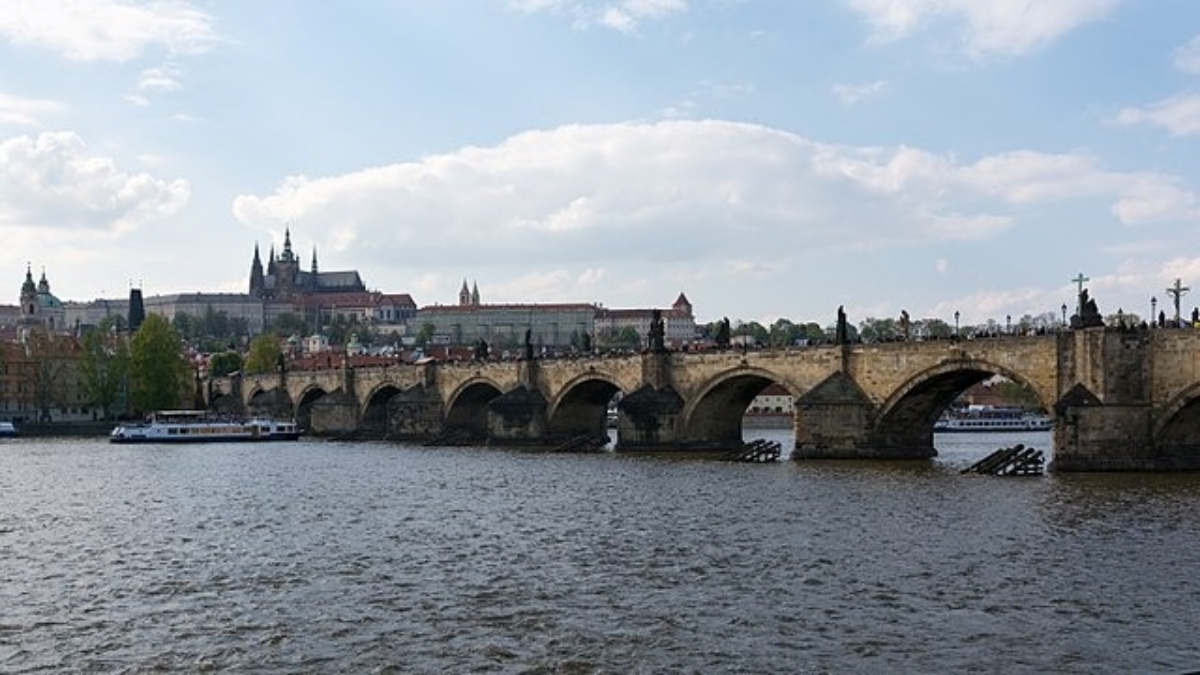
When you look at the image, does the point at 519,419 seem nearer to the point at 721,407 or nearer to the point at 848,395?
the point at 721,407

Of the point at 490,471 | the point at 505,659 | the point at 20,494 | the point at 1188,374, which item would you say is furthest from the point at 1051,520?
the point at 20,494

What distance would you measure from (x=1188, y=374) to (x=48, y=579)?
35499 mm

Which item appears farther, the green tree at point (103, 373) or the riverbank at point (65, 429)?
the green tree at point (103, 373)

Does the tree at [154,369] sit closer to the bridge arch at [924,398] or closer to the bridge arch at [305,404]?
the bridge arch at [305,404]

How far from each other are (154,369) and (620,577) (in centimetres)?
9582

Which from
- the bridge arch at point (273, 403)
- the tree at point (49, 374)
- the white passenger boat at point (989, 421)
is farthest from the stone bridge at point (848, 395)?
the white passenger boat at point (989, 421)

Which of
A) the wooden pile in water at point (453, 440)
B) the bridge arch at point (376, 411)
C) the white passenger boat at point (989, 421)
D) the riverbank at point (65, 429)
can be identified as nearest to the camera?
the wooden pile in water at point (453, 440)

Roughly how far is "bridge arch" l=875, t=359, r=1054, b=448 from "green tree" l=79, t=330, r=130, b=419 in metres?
79.0

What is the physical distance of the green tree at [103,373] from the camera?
389ft

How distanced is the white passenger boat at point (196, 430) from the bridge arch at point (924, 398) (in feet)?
193

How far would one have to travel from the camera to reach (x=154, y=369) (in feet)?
379

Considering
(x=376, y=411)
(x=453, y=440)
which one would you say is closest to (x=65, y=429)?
(x=376, y=411)

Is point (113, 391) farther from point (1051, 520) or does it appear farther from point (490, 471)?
point (1051, 520)

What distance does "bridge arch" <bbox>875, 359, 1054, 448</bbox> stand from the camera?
174ft
